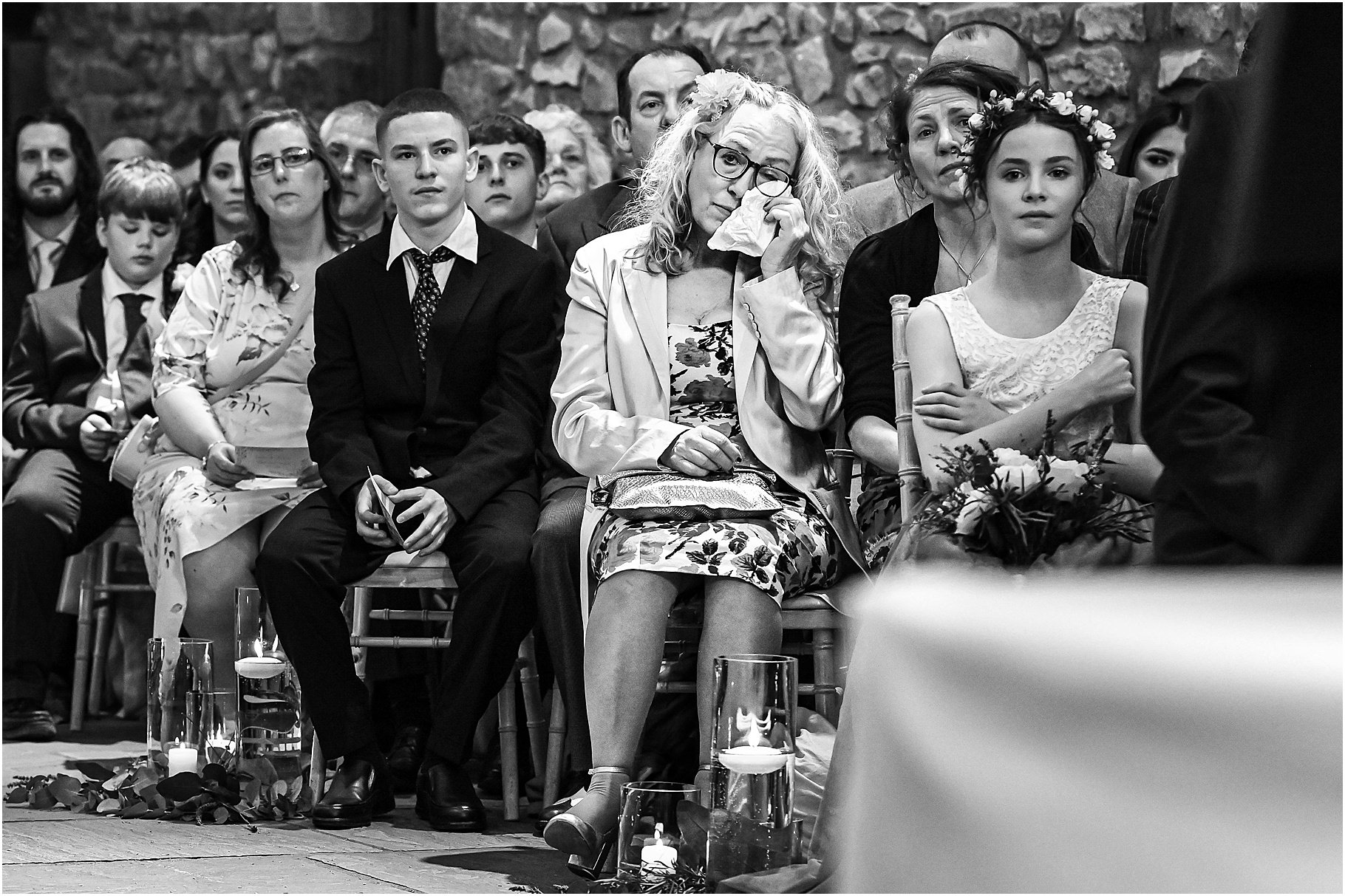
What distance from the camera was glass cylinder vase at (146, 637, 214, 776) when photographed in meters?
3.72

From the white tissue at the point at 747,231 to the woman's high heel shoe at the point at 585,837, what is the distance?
3.86 feet

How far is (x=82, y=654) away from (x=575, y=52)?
3086 millimetres

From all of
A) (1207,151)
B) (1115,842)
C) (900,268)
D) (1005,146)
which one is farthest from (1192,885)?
(900,268)

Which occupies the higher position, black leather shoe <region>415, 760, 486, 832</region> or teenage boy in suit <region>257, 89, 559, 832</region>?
teenage boy in suit <region>257, 89, 559, 832</region>

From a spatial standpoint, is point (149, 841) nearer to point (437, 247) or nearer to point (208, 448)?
point (208, 448)

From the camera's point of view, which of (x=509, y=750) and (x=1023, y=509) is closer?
(x=1023, y=509)

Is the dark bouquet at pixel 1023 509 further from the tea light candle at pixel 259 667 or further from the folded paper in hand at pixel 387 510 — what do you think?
the tea light candle at pixel 259 667

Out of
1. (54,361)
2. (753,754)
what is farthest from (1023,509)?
(54,361)

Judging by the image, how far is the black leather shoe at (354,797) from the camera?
352cm

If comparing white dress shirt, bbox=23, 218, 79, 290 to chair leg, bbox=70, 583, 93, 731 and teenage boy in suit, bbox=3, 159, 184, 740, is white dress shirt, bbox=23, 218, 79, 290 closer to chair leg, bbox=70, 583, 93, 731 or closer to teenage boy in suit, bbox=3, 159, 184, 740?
teenage boy in suit, bbox=3, 159, 184, 740

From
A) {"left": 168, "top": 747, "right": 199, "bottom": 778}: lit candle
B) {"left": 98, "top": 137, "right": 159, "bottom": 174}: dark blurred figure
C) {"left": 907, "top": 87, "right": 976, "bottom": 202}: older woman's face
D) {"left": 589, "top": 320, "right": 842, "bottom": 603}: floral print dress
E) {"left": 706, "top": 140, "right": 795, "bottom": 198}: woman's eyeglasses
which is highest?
{"left": 98, "top": 137, "right": 159, "bottom": 174}: dark blurred figure

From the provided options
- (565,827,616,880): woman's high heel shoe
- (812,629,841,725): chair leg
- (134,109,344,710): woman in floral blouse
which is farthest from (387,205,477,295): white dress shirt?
(565,827,616,880): woman's high heel shoe

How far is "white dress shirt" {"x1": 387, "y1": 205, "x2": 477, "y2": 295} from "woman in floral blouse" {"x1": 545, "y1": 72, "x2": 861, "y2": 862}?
1.74 feet

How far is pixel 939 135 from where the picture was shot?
3.65 meters
